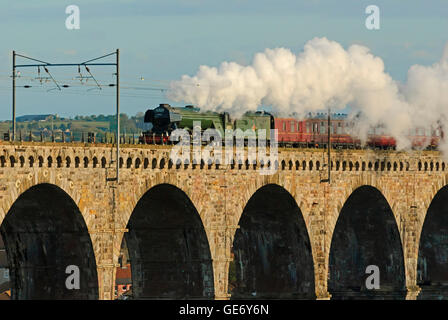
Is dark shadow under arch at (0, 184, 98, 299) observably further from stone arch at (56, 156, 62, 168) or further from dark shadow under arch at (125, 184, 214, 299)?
dark shadow under arch at (125, 184, 214, 299)

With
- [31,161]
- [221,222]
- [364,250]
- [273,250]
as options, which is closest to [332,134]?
[364,250]

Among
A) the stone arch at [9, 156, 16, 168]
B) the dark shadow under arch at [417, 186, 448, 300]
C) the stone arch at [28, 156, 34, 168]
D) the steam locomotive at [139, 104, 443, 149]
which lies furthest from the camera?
the dark shadow under arch at [417, 186, 448, 300]

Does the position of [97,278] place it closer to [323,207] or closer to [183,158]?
[183,158]

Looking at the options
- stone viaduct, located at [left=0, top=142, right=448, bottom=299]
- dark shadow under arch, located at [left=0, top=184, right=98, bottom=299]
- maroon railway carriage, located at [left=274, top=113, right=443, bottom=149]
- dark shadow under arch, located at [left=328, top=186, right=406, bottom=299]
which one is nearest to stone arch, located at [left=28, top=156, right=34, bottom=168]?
stone viaduct, located at [left=0, top=142, right=448, bottom=299]

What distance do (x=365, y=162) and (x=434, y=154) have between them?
10773mm

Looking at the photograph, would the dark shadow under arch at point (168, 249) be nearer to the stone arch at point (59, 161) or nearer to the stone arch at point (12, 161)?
the stone arch at point (59, 161)

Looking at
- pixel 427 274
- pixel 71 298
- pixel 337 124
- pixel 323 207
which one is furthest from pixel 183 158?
pixel 427 274

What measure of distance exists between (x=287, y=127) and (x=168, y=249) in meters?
19.5

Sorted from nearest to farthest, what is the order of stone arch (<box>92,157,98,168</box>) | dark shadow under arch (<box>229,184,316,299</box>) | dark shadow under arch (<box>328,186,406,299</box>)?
stone arch (<box>92,157,98,168</box>) → dark shadow under arch (<box>229,184,316,299</box>) → dark shadow under arch (<box>328,186,406,299</box>)

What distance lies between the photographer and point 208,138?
83188 millimetres

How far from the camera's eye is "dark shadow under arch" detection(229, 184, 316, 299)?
279 ft

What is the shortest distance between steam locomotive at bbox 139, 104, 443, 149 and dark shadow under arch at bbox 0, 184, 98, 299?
13.0m

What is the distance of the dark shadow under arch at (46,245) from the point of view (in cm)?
6569

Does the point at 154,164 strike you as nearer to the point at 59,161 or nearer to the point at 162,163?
the point at 162,163
